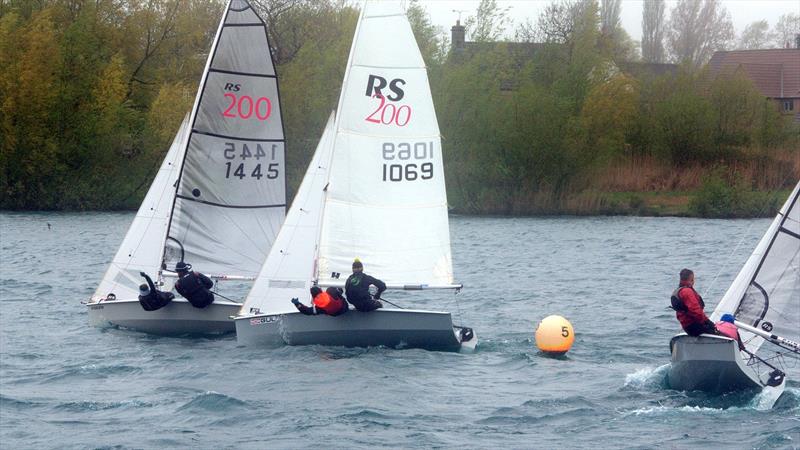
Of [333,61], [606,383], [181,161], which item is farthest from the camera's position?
[333,61]

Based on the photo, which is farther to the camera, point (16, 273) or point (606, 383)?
point (16, 273)

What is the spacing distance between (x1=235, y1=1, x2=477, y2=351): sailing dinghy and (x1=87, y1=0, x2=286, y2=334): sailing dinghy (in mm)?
1879

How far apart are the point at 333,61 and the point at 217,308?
2959 cm

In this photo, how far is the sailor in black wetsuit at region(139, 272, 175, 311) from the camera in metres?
15.3

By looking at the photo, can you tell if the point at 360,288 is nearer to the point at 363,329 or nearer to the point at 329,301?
the point at 329,301

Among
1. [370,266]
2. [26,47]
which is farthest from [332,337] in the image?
[26,47]

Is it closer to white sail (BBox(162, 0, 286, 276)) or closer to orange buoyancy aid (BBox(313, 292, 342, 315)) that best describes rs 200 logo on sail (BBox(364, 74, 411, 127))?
orange buoyancy aid (BBox(313, 292, 342, 315))

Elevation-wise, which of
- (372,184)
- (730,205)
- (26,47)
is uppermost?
(26,47)

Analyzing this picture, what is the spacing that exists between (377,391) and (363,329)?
1.61 m

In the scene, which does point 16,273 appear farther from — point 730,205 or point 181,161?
point 730,205

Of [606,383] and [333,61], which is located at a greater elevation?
[333,61]

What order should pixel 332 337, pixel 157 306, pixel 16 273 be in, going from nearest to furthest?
pixel 332 337
pixel 157 306
pixel 16 273

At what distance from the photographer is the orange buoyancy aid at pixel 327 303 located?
1388 cm

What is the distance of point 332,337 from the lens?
46.6 ft
